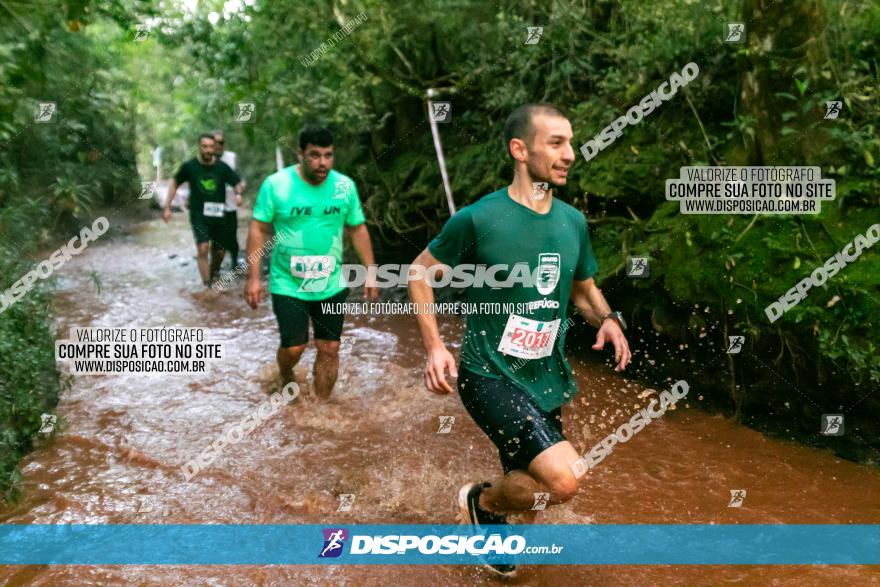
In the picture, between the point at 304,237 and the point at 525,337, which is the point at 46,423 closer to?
the point at 304,237

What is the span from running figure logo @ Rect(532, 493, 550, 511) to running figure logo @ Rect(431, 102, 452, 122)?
22.7 ft

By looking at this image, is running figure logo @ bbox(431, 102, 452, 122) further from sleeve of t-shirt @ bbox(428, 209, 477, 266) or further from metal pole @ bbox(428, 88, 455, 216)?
sleeve of t-shirt @ bbox(428, 209, 477, 266)

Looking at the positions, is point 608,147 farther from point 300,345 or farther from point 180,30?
point 180,30

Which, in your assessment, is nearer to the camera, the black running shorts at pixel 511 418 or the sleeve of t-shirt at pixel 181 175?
the black running shorts at pixel 511 418

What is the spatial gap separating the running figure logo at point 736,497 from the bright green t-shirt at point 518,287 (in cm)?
157

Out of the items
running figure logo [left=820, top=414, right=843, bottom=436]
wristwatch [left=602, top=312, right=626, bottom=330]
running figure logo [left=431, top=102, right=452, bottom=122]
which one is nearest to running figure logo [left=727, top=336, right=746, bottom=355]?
running figure logo [left=820, top=414, right=843, bottom=436]

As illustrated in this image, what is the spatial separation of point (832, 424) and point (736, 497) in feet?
3.18

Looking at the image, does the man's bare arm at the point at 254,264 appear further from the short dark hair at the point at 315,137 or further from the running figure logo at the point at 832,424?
the running figure logo at the point at 832,424

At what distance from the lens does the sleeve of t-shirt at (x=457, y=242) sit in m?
3.14

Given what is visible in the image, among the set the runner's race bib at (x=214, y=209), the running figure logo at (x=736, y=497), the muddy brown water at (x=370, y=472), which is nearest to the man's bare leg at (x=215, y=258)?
the runner's race bib at (x=214, y=209)

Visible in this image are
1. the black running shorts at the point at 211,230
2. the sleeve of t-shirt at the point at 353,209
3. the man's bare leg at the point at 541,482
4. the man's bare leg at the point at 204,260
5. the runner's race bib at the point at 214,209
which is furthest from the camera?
the man's bare leg at the point at 204,260

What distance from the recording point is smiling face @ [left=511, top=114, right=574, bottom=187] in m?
3.13

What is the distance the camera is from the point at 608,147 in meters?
6.56

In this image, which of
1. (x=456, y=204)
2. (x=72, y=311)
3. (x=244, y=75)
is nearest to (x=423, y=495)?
(x=456, y=204)
